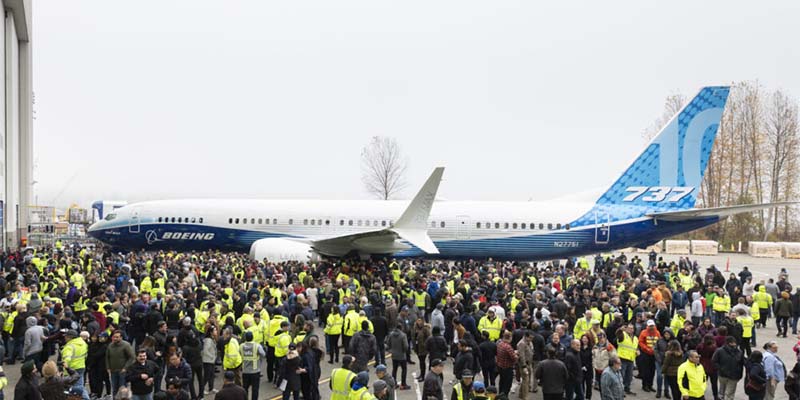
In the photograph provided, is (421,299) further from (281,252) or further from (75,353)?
(281,252)

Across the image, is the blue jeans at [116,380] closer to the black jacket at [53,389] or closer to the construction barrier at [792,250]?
the black jacket at [53,389]

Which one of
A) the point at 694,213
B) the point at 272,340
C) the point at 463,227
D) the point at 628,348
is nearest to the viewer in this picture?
the point at 628,348

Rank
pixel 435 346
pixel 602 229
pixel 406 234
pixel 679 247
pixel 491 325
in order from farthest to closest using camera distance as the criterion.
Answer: pixel 679 247, pixel 602 229, pixel 406 234, pixel 491 325, pixel 435 346

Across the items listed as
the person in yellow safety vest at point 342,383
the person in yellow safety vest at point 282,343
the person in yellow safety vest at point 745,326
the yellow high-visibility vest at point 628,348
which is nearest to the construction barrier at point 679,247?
the person in yellow safety vest at point 745,326

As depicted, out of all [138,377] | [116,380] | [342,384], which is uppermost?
[342,384]

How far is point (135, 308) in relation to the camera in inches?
470

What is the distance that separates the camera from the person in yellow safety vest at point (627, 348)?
34.9ft

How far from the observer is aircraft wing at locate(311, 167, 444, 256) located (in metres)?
20.2

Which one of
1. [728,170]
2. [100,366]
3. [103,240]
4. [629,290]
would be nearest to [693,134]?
[629,290]

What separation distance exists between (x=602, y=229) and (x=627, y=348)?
14.7m

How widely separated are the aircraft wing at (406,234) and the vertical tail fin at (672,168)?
7.57 meters

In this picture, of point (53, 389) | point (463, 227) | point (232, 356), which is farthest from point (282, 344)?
point (463, 227)

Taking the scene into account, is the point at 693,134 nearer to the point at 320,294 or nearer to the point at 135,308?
the point at 320,294

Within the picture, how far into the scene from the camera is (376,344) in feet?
35.1
